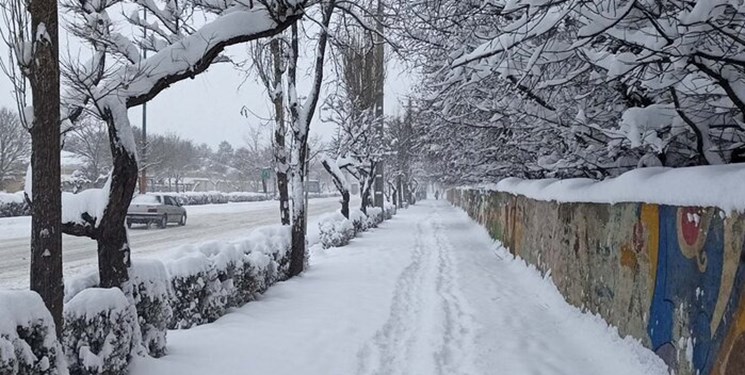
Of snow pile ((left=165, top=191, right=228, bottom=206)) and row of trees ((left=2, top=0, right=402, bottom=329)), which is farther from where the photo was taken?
snow pile ((left=165, top=191, right=228, bottom=206))

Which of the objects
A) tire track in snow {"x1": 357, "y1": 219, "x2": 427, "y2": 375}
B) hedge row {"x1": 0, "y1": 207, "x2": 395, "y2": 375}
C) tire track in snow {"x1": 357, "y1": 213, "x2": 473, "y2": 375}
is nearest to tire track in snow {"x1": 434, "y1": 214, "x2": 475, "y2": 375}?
tire track in snow {"x1": 357, "y1": 213, "x2": 473, "y2": 375}

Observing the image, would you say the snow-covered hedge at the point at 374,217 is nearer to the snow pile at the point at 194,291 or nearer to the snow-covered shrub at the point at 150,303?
the snow pile at the point at 194,291

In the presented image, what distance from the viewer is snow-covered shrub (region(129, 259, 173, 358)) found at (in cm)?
472

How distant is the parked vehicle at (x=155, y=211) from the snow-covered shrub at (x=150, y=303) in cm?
1922

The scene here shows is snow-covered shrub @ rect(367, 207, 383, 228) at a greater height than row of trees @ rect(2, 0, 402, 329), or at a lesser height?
lesser

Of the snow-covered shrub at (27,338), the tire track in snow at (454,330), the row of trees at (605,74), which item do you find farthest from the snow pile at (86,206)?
the row of trees at (605,74)

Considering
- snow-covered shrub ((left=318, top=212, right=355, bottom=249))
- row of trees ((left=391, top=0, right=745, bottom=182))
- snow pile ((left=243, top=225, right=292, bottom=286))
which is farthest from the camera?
snow-covered shrub ((left=318, top=212, right=355, bottom=249))

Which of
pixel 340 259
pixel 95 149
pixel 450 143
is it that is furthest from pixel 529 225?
pixel 95 149

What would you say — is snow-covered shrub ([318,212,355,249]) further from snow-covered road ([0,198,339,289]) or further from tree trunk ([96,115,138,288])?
tree trunk ([96,115,138,288])

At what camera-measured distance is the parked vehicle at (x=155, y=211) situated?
75.8 ft

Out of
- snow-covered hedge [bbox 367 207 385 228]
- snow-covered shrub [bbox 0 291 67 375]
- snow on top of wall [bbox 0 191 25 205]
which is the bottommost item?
snow-covered hedge [bbox 367 207 385 228]

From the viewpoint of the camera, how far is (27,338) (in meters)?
3.13

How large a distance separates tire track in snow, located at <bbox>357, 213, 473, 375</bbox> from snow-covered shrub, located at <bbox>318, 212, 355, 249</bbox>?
16.9ft

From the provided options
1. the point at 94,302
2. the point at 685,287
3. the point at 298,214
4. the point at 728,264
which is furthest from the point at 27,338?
the point at 298,214
